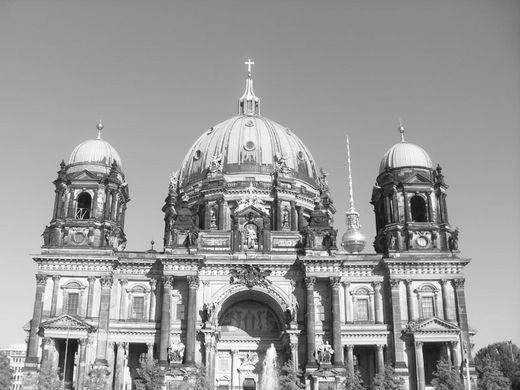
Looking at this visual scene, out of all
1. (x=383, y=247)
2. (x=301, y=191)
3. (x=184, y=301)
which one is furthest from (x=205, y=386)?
(x=301, y=191)

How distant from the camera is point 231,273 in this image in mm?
59312

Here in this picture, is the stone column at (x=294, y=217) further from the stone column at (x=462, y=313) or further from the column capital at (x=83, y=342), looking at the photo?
the column capital at (x=83, y=342)

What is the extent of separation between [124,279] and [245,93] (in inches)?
A: 1460

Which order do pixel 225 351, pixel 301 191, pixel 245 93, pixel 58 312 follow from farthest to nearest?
pixel 245 93 → pixel 301 191 → pixel 225 351 → pixel 58 312

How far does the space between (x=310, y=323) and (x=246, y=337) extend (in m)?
8.19

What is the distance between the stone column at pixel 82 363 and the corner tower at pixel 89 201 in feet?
30.5

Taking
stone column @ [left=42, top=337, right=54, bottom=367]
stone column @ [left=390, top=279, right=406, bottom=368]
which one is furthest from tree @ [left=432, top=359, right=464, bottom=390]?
stone column @ [left=42, top=337, right=54, bottom=367]

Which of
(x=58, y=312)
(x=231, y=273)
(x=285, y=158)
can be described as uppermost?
(x=285, y=158)

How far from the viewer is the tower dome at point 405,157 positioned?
6412 centimetres

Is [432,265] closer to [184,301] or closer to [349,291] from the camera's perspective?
[349,291]

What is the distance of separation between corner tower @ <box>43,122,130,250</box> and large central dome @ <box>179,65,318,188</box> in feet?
42.6

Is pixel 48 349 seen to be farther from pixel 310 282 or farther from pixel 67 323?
pixel 310 282

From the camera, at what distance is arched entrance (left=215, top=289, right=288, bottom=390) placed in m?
59.9

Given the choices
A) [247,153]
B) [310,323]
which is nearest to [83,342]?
[310,323]
